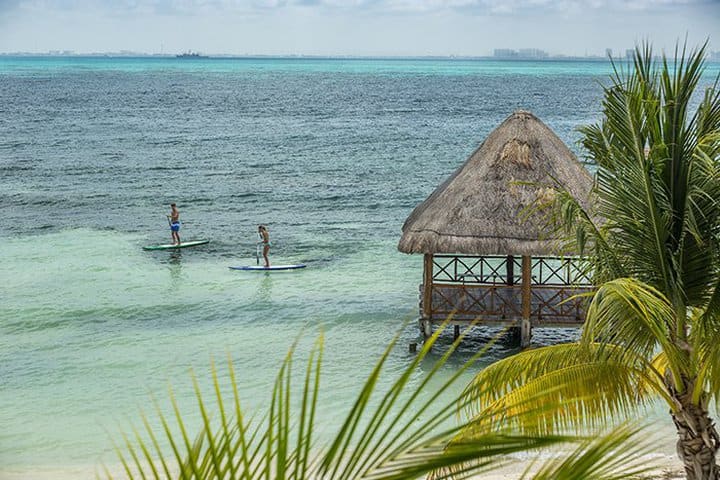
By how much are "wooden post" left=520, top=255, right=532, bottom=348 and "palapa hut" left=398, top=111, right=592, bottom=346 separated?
13 mm

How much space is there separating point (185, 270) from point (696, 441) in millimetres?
15128

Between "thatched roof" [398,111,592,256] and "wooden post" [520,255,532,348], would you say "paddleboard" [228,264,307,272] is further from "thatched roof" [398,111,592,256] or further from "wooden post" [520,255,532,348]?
"wooden post" [520,255,532,348]

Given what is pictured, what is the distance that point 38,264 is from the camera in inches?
833

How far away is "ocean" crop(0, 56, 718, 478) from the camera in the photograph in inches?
502

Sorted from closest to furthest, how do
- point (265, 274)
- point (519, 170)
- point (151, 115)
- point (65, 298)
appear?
point (519, 170) < point (65, 298) < point (265, 274) < point (151, 115)

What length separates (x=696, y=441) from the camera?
6.13 meters

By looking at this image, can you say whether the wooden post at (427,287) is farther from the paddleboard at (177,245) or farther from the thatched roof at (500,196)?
the paddleboard at (177,245)

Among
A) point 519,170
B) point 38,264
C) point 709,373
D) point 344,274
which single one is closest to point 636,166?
point 709,373

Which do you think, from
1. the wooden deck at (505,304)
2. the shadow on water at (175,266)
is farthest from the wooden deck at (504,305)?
the shadow on water at (175,266)

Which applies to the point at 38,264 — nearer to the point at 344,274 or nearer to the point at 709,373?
the point at 344,274

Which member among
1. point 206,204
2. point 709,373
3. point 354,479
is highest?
point 354,479

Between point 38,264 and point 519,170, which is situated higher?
point 519,170

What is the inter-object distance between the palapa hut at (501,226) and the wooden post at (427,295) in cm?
1

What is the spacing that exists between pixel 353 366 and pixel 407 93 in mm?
90528
